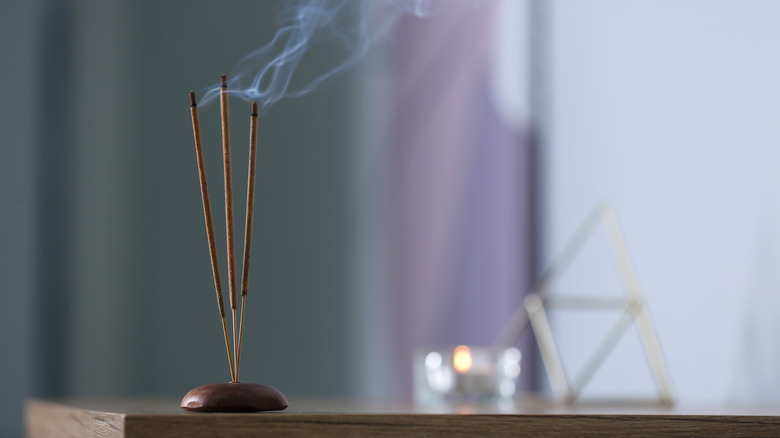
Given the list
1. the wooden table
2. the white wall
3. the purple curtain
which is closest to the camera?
the wooden table

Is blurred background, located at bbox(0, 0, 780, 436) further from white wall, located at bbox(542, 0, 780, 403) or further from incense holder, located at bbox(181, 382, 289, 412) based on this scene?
incense holder, located at bbox(181, 382, 289, 412)

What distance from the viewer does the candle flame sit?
45.2 inches

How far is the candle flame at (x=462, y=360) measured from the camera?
1.15 meters

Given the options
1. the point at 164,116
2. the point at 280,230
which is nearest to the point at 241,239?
the point at 280,230

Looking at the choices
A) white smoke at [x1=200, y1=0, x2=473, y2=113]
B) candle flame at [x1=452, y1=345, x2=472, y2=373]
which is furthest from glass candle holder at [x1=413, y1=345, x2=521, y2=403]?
white smoke at [x1=200, y1=0, x2=473, y2=113]

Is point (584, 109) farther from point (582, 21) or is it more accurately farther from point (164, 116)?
point (164, 116)

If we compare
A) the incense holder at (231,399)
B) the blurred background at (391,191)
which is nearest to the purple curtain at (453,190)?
the blurred background at (391,191)

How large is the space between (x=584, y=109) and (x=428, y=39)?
1.26 ft

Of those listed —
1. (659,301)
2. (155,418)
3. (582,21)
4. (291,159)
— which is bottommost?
(155,418)

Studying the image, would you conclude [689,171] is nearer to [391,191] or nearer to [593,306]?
[593,306]

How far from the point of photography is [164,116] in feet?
5.13

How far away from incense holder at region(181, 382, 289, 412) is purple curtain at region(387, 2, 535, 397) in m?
1.14

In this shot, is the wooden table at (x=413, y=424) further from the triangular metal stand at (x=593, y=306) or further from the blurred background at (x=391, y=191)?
the blurred background at (x=391, y=191)

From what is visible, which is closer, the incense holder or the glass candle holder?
the incense holder
